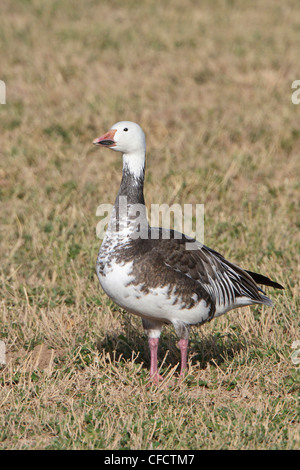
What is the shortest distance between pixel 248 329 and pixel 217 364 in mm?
532

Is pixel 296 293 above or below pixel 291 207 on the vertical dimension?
below

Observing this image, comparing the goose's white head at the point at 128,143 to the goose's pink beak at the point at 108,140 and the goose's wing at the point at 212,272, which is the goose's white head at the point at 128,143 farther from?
the goose's wing at the point at 212,272

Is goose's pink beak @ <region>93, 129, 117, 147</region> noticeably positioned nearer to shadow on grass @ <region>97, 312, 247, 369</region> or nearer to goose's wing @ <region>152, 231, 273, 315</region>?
goose's wing @ <region>152, 231, 273, 315</region>

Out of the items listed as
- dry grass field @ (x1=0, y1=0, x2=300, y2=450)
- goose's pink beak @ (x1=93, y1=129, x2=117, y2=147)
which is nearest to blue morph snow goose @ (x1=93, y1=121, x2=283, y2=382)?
goose's pink beak @ (x1=93, y1=129, x2=117, y2=147)

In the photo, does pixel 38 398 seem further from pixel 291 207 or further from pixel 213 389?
pixel 291 207

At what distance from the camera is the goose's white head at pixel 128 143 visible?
5.48 metres

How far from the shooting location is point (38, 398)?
5.54 metres

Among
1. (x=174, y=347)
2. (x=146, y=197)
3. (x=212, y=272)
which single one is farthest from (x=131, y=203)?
(x=146, y=197)

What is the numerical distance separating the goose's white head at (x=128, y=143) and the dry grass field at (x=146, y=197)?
5.49 ft

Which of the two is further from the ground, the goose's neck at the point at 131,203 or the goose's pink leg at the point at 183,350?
the goose's neck at the point at 131,203

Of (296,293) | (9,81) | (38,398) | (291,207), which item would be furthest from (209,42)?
(38,398)

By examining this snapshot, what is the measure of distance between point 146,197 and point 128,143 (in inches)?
161

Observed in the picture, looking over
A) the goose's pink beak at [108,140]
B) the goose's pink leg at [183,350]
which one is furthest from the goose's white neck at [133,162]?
the goose's pink leg at [183,350]

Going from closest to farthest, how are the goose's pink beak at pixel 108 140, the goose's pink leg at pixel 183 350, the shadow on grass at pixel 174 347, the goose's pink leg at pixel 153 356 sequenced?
1. the goose's pink beak at pixel 108 140
2. the goose's pink leg at pixel 183 350
3. the goose's pink leg at pixel 153 356
4. the shadow on grass at pixel 174 347
